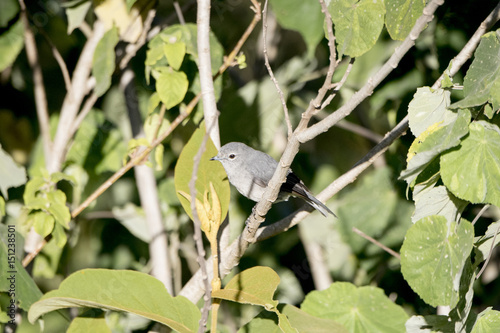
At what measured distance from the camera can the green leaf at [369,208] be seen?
2535mm

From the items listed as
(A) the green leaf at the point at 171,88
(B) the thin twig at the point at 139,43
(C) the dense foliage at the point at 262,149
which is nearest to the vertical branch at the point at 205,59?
(C) the dense foliage at the point at 262,149

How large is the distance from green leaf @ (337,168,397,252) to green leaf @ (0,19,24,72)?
1727 millimetres

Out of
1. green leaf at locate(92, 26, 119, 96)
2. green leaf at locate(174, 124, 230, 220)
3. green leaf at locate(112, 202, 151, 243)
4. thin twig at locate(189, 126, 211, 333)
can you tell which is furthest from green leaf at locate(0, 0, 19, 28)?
thin twig at locate(189, 126, 211, 333)

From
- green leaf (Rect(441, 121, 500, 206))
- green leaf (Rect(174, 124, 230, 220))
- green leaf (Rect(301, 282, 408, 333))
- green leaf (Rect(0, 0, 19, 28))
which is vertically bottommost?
green leaf (Rect(301, 282, 408, 333))

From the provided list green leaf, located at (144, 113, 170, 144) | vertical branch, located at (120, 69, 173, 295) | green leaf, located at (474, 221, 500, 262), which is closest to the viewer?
green leaf, located at (474, 221, 500, 262)

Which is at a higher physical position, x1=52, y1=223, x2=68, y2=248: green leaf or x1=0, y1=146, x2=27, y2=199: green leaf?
x1=0, y1=146, x2=27, y2=199: green leaf

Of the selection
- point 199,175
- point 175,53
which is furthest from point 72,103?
point 199,175

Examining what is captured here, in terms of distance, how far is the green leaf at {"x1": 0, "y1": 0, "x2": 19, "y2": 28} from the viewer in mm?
2312

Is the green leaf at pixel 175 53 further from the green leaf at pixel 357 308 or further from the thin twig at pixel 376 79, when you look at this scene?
the green leaf at pixel 357 308

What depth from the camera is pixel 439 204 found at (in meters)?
1.51

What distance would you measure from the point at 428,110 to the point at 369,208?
1135 mm

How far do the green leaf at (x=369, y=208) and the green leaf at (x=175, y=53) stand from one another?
1123 millimetres

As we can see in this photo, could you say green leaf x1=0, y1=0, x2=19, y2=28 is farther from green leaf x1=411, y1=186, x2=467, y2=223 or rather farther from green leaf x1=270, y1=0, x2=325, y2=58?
green leaf x1=411, y1=186, x2=467, y2=223

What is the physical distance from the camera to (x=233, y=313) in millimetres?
2850
